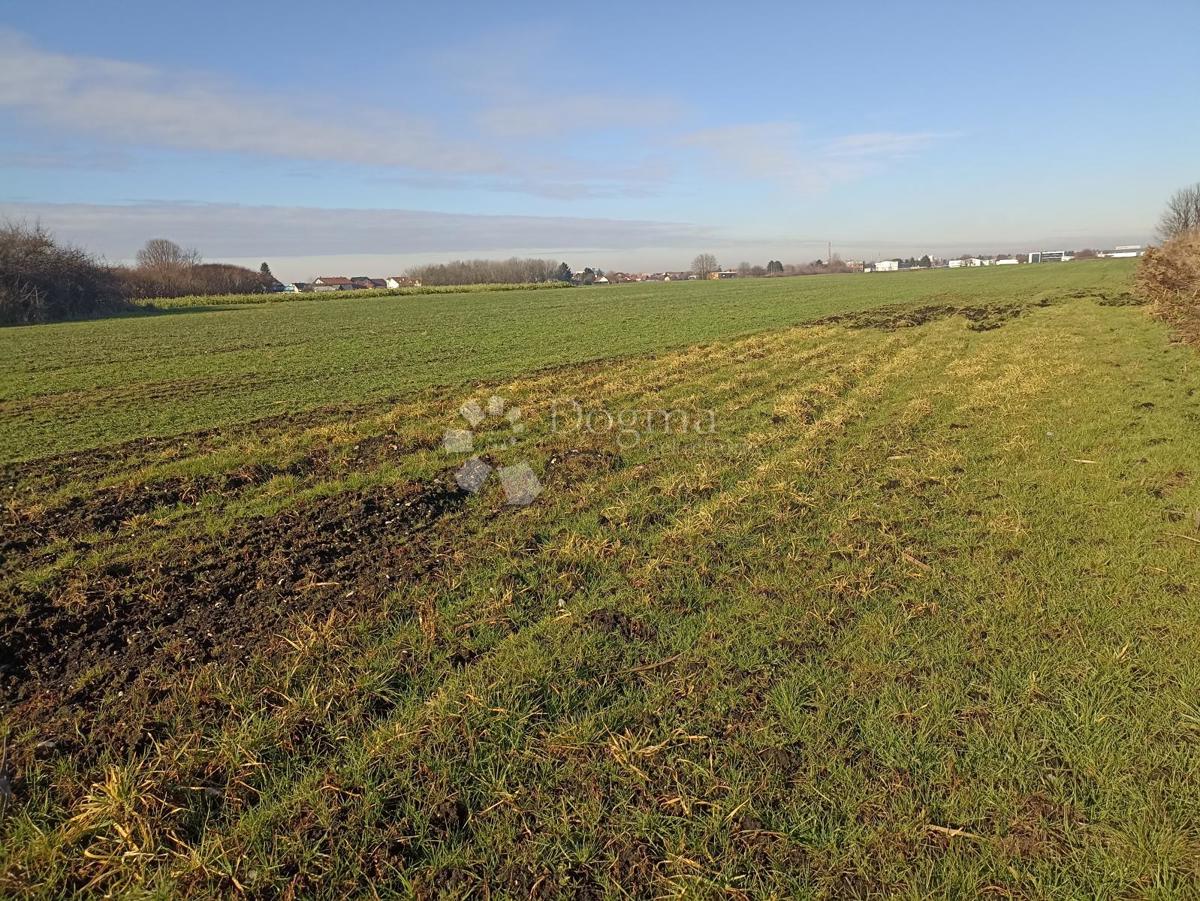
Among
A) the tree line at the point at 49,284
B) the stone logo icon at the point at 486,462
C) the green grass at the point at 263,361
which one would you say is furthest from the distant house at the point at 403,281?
the stone logo icon at the point at 486,462

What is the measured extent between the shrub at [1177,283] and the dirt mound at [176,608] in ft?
61.3

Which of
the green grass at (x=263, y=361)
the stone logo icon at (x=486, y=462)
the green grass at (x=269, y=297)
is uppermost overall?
the green grass at (x=269, y=297)

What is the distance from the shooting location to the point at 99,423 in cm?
1201

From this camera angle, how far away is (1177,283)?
19.7 meters

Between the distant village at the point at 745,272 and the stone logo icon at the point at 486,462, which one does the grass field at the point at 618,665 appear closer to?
the stone logo icon at the point at 486,462

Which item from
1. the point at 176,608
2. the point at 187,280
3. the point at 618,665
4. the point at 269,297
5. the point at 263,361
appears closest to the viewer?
the point at 618,665

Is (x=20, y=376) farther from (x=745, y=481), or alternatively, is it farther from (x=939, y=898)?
(x=939, y=898)

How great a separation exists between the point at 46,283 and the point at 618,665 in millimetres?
64380

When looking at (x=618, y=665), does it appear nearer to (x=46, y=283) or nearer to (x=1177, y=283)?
(x=1177, y=283)

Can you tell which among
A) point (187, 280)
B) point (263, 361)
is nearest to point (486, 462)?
point (263, 361)

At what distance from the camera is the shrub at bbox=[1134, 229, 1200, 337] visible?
16062 mm

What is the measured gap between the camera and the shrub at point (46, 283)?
155 feet

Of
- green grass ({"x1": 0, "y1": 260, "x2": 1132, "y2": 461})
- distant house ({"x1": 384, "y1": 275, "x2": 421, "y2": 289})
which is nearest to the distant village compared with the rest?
distant house ({"x1": 384, "y1": 275, "x2": 421, "y2": 289})

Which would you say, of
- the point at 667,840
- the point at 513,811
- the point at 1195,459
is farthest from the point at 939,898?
the point at 1195,459
